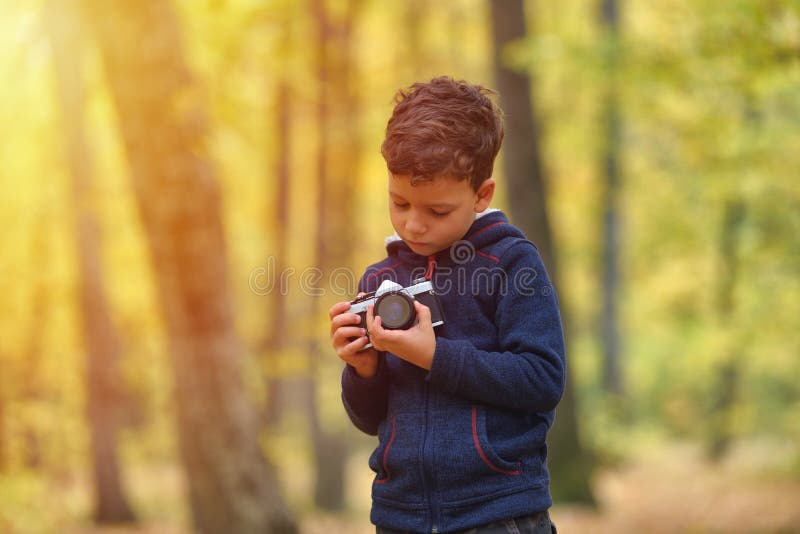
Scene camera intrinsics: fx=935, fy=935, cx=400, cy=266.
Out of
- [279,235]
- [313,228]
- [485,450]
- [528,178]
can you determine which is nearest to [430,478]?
[485,450]

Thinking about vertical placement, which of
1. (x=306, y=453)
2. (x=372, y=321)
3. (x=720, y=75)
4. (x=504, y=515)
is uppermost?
(x=720, y=75)

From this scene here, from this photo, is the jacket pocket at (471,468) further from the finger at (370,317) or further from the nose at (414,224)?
the nose at (414,224)

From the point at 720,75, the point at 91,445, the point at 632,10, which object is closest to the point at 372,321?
the point at 720,75

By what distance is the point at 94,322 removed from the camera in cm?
1295

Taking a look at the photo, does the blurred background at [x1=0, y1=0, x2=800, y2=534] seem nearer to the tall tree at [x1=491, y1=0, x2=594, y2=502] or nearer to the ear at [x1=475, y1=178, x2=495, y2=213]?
the tall tree at [x1=491, y1=0, x2=594, y2=502]

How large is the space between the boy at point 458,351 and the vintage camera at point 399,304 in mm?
22

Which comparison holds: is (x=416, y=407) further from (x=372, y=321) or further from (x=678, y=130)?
(x=678, y=130)

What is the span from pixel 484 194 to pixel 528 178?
8.11m

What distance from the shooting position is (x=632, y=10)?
2103 cm

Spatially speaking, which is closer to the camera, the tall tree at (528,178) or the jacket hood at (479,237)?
the jacket hood at (479,237)

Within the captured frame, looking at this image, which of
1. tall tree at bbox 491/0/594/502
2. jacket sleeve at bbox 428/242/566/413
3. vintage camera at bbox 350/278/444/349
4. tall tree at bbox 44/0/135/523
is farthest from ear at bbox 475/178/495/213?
tall tree at bbox 44/0/135/523

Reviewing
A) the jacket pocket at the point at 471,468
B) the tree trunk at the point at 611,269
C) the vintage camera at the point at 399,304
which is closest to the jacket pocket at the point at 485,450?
the jacket pocket at the point at 471,468

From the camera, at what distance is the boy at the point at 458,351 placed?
7.32 ft

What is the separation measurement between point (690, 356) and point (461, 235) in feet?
45.6
